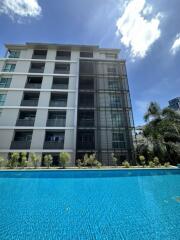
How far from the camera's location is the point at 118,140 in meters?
16.6

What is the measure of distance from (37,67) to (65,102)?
8255mm

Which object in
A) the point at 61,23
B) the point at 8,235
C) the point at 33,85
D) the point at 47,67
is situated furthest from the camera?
the point at 47,67

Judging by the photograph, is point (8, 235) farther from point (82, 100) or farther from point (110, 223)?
point (82, 100)

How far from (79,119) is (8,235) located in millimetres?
14520

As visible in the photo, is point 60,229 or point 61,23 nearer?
point 60,229

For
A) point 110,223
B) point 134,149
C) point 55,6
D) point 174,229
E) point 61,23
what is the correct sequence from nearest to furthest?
point 174,229, point 110,223, point 55,6, point 61,23, point 134,149

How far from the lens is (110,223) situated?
149 inches

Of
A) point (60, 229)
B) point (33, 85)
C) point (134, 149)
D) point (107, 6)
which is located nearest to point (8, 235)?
point (60, 229)

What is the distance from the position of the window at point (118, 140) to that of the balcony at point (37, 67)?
14.6 metres

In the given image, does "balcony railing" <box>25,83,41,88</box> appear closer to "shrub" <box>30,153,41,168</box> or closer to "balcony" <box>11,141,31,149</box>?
"balcony" <box>11,141,31,149</box>

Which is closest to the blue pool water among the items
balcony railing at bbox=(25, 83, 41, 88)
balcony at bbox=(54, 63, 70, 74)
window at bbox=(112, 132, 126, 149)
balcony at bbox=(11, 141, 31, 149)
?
window at bbox=(112, 132, 126, 149)

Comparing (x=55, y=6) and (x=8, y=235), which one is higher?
(x=55, y=6)

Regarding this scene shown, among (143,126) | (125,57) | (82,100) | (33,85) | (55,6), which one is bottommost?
(143,126)

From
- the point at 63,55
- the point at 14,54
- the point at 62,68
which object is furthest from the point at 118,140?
the point at 14,54
